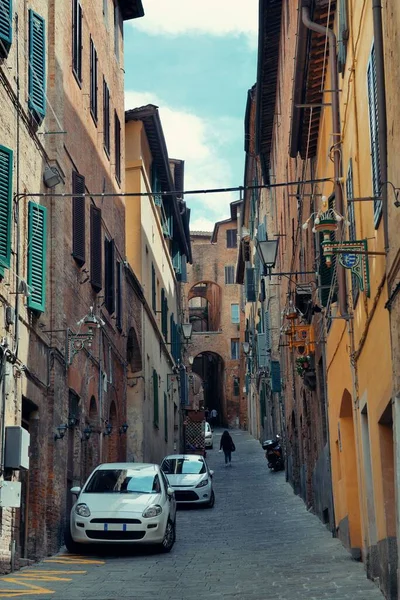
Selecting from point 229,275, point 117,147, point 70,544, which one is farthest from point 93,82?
point 229,275

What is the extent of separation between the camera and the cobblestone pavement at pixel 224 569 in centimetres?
1158

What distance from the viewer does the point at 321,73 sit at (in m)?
15.4

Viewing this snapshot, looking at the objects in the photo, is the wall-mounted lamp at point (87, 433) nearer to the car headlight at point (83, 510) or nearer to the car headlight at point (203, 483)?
the car headlight at point (83, 510)

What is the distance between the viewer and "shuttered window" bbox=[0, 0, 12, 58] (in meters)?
14.5

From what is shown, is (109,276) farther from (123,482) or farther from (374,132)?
(374,132)

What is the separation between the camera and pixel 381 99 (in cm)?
959

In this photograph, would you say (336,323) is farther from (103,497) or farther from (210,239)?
(210,239)

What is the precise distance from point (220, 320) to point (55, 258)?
53.7m

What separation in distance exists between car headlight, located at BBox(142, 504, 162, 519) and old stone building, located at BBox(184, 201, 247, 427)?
1978 inches

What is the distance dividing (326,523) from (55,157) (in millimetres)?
8429

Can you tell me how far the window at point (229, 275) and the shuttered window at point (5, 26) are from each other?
57275 millimetres

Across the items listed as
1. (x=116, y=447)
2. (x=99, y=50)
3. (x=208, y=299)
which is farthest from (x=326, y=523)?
(x=208, y=299)

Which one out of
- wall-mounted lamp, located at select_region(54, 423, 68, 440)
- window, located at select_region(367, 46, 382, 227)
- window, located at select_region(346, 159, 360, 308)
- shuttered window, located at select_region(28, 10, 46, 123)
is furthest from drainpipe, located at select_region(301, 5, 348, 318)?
wall-mounted lamp, located at select_region(54, 423, 68, 440)

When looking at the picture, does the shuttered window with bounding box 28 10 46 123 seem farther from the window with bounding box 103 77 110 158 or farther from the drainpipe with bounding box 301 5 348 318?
the window with bounding box 103 77 110 158
